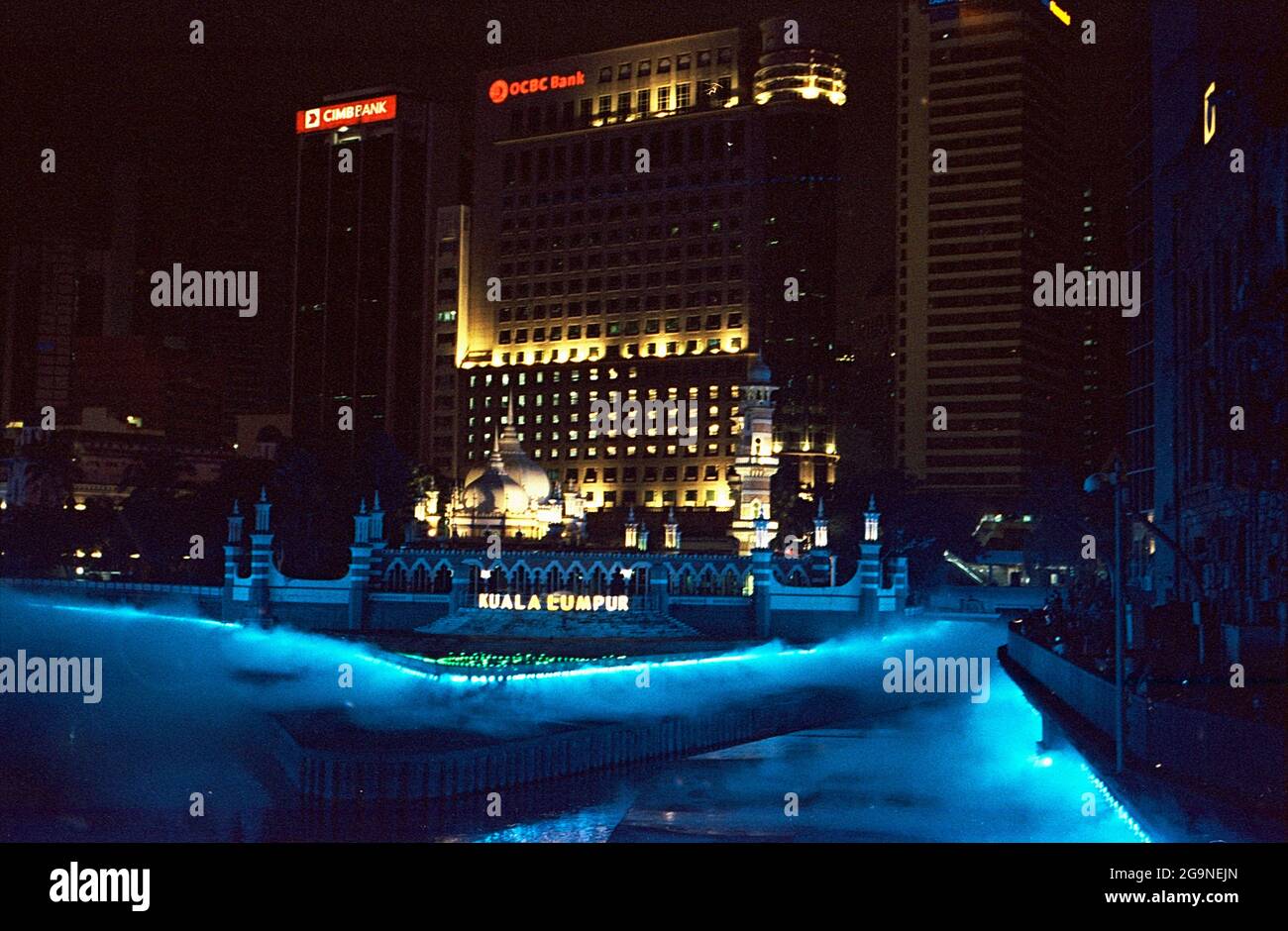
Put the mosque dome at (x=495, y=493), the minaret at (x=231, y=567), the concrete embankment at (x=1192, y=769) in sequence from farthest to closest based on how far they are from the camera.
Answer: the mosque dome at (x=495, y=493)
the minaret at (x=231, y=567)
the concrete embankment at (x=1192, y=769)

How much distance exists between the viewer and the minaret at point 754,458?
116 metres

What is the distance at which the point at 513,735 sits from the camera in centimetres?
5625

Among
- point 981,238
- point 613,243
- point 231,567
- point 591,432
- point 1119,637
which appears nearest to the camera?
point 1119,637

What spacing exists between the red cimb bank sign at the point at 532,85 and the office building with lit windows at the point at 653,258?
242 mm

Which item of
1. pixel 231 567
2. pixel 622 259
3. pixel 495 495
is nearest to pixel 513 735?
pixel 231 567

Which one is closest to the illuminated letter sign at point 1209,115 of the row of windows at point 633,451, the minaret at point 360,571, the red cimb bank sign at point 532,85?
the minaret at point 360,571

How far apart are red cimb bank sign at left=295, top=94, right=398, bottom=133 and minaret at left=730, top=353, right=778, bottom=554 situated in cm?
8448

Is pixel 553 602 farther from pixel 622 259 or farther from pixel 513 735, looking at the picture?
pixel 622 259

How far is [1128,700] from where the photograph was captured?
33812mm

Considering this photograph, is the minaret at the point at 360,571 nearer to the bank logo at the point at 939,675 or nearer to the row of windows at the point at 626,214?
the bank logo at the point at 939,675

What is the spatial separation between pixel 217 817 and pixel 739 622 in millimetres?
42541

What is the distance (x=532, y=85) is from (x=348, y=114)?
27.9m
